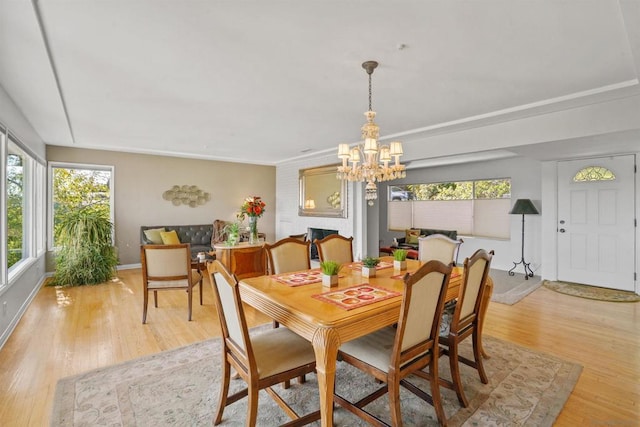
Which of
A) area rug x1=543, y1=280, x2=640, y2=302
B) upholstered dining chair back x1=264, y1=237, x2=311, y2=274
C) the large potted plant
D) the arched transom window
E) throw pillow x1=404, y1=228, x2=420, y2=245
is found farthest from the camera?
throw pillow x1=404, y1=228, x2=420, y2=245

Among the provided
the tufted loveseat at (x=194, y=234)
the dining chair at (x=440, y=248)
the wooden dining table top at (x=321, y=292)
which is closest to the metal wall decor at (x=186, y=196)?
the tufted loveseat at (x=194, y=234)

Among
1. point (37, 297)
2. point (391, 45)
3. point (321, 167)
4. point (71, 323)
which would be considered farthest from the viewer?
point (321, 167)

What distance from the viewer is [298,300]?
1941mm

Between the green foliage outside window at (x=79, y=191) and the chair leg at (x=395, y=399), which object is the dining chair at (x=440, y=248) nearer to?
the chair leg at (x=395, y=399)

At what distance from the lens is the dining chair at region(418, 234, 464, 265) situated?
3352 millimetres

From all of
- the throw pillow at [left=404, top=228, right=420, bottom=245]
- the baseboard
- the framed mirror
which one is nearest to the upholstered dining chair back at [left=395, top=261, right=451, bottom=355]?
the baseboard

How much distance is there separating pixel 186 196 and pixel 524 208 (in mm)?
6788

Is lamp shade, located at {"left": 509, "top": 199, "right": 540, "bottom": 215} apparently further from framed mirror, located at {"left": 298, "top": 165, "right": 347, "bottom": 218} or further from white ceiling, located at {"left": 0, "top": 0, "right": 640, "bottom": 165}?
framed mirror, located at {"left": 298, "top": 165, "right": 347, "bottom": 218}

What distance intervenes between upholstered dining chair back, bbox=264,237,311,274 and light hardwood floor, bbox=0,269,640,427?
89 centimetres

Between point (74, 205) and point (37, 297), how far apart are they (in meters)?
2.19

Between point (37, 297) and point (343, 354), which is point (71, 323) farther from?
point (343, 354)

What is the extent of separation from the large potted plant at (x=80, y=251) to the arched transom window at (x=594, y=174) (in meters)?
7.88

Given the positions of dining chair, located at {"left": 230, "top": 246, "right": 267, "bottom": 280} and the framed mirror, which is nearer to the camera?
dining chair, located at {"left": 230, "top": 246, "right": 267, "bottom": 280}

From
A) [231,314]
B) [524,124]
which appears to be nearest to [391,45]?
[231,314]
